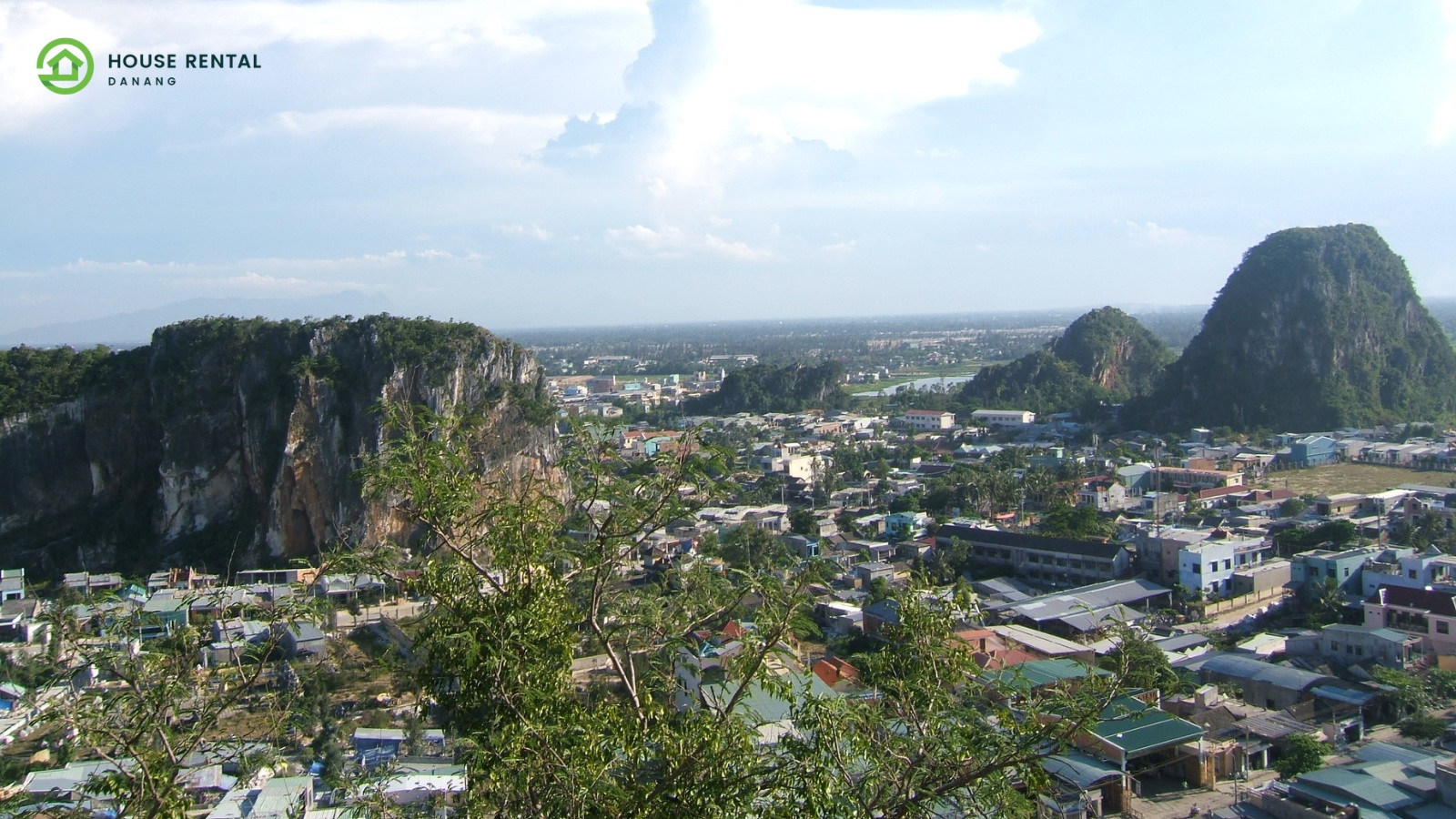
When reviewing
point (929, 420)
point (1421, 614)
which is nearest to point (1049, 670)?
point (1421, 614)

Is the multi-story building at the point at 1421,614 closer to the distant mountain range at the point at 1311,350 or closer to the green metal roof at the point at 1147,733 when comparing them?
the green metal roof at the point at 1147,733

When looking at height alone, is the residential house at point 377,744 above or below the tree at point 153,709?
below

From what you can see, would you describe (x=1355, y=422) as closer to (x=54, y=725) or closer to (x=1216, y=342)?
(x=1216, y=342)

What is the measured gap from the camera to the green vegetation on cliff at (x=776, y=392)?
40219 mm

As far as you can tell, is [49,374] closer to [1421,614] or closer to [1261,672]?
[1261,672]

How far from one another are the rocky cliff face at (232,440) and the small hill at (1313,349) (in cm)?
2299

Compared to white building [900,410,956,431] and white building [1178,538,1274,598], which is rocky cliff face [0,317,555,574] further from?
white building [900,410,956,431]

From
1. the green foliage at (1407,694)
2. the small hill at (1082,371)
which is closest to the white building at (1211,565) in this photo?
the green foliage at (1407,694)

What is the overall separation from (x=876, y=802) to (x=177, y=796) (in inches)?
74.6

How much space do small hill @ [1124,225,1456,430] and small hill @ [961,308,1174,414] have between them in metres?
4.00

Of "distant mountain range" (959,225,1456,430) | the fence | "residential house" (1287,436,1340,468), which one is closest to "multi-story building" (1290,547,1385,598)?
the fence

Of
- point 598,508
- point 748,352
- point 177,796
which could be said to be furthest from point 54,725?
point 748,352

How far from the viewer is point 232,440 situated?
18.2 meters

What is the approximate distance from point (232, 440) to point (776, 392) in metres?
25.6
